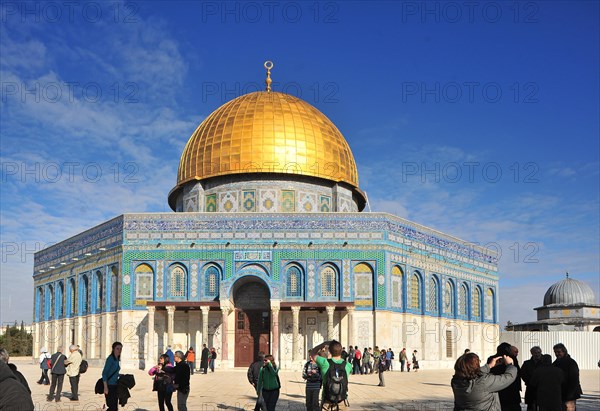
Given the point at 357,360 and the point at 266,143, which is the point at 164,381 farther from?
the point at 266,143

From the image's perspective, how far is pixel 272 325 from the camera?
30.7 meters

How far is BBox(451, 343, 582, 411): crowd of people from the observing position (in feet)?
22.4

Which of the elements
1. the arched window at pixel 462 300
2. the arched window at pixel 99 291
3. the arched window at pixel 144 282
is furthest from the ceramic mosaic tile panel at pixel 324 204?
the arched window at pixel 99 291

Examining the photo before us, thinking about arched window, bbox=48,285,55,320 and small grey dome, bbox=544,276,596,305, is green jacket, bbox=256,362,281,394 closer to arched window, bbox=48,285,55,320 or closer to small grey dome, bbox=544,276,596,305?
arched window, bbox=48,285,55,320

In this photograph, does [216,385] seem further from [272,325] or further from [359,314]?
[359,314]

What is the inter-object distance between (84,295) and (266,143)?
11375 millimetres

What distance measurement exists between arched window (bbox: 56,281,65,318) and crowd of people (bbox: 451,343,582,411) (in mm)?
32053

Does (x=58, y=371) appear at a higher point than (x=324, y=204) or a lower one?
lower

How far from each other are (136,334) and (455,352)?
1530cm

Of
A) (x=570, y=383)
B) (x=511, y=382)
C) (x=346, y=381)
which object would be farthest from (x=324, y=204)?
(x=511, y=382)

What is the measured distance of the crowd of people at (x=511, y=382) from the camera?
6.82 m

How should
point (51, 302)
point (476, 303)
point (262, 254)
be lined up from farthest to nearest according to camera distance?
point (51, 302)
point (476, 303)
point (262, 254)

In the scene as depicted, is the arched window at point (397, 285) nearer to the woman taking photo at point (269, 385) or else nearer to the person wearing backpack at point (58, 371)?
the person wearing backpack at point (58, 371)

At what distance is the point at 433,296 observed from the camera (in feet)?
117
